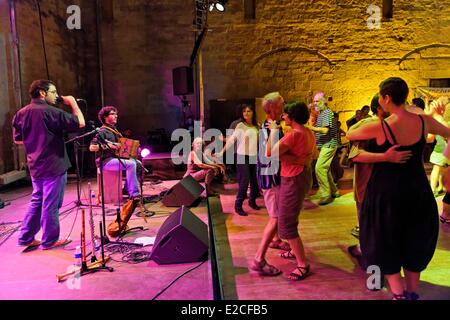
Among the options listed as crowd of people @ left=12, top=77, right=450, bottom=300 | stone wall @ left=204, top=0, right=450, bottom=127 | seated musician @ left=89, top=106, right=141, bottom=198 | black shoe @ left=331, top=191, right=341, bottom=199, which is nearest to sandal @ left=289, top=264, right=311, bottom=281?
crowd of people @ left=12, top=77, right=450, bottom=300

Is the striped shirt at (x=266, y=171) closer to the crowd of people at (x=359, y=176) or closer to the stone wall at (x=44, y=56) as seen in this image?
the crowd of people at (x=359, y=176)

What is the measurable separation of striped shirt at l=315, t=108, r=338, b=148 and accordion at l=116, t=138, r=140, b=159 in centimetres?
264

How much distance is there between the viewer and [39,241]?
4.26m

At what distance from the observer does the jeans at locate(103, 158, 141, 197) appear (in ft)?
17.7

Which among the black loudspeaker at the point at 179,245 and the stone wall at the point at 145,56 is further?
the stone wall at the point at 145,56

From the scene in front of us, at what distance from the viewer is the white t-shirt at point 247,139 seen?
540 centimetres

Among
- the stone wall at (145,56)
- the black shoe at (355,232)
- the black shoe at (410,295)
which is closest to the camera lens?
the black shoe at (410,295)

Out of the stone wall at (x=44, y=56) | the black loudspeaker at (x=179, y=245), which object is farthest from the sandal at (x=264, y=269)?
the stone wall at (x=44, y=56)

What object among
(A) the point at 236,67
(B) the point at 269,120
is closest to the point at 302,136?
(B) the point at 269,120

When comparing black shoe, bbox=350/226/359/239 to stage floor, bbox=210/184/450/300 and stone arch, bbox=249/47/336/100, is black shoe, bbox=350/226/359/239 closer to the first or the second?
stage floor, bbox=210/184/450/300

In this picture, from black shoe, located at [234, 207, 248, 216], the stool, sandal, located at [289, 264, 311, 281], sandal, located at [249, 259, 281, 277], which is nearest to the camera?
sandal, located at [289, 264, 311, 281]

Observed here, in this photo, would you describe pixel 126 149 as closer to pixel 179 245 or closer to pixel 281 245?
pixel 179 245

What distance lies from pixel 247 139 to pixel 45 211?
8.82 ft
